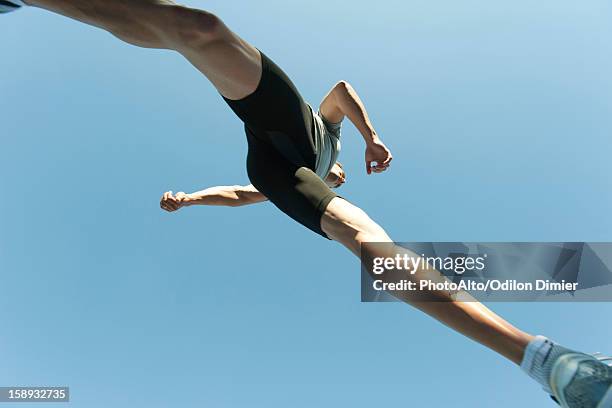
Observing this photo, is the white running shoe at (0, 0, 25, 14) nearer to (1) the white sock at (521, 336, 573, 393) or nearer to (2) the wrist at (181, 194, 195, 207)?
(2) the wrist at (181, 194, 195, 207)

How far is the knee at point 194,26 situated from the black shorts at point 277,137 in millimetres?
391

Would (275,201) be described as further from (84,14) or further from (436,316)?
(84,14)

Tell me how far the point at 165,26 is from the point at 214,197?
5.25 ft

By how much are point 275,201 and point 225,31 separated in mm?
906

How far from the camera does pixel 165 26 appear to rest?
199cm

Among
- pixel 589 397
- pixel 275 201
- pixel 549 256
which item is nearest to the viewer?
pixel 589 397

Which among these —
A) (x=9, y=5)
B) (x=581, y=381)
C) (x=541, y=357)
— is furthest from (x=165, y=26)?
(x=581, y=381)

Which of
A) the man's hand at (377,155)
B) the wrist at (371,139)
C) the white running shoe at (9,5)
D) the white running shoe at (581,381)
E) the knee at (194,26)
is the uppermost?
the white running shoe at (9,5)

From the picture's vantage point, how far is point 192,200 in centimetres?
334

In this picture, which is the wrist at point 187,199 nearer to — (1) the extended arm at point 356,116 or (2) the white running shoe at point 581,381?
(1) the extended arm at point 356,116

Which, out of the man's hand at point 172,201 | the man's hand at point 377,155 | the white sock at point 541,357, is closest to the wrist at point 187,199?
the man's hand at point 172,201

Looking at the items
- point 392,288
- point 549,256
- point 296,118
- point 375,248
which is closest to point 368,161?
point 296,118

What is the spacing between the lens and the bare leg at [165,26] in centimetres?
195

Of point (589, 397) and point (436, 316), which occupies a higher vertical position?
point (436, 316)
